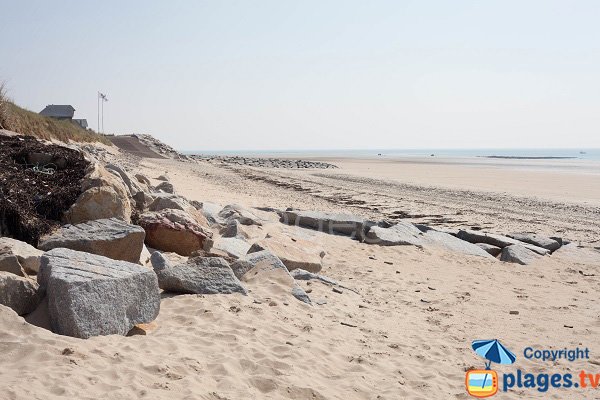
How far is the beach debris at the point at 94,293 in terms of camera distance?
12.5 ft

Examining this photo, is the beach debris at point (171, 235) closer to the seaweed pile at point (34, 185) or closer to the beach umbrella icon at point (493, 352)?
the seaweed pile at point (34, 185)

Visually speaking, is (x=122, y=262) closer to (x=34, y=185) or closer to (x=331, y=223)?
(x=34, y=185)

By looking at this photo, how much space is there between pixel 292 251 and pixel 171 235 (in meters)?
1.86

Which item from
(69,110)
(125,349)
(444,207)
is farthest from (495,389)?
(69,110)

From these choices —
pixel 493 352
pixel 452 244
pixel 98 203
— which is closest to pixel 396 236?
pixel 452 244

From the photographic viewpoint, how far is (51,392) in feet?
9.80

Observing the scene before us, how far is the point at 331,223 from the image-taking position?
10742 millimetres

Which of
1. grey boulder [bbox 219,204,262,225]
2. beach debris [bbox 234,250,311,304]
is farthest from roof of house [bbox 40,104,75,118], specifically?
beach debris [bbox 234,250,311,304]

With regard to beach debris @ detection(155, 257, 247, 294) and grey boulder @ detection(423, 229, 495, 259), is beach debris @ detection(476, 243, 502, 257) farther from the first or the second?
beach debris @ detection(155, 257, 247, 294)

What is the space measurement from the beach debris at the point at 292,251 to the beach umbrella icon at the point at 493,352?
110 inches

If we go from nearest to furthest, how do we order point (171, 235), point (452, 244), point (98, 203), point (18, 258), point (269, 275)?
point (18, 258), point (98, 203), point (269, 275), point (171, 235), point (452, 244)

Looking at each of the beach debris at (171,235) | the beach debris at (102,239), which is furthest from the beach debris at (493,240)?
the beach debris at (102,239)

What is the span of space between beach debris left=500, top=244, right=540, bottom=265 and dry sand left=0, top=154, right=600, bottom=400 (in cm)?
25

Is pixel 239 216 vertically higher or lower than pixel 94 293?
lower
